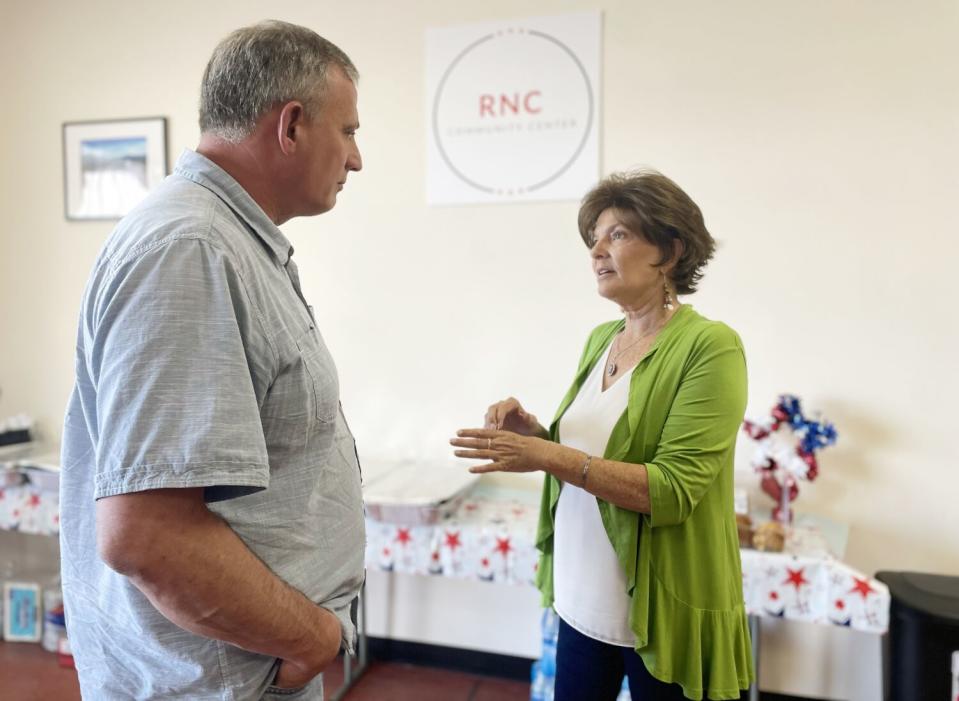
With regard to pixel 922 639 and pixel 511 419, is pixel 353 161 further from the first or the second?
pixel 922 639

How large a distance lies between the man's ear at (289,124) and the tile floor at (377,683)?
6.81ft

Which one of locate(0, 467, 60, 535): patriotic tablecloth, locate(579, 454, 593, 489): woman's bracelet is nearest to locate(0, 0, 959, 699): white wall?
locate(0, 467, 60, 535): patriotic tablecloth

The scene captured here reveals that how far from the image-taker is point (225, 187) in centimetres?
82

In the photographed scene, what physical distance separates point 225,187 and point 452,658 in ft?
7.20

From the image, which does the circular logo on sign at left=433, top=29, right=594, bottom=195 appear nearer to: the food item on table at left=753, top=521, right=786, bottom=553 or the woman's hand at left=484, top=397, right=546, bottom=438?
the woman's hand at left=484, top=397, right=546, bottom=438

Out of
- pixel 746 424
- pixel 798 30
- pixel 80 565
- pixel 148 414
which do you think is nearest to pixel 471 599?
pixel 746 424

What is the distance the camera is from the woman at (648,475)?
115cm

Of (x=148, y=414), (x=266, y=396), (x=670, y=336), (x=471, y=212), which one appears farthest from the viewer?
(x=471, y=212)

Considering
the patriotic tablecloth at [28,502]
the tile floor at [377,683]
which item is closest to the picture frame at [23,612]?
the tile floor at [377,683]

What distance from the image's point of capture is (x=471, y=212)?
7.89 ft

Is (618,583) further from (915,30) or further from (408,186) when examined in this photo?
(915,30)

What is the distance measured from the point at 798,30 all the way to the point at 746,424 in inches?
48.8

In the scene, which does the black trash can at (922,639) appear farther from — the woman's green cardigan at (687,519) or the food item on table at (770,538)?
the woman's green cardigan at (687,519)

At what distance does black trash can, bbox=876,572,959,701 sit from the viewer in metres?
1.75
